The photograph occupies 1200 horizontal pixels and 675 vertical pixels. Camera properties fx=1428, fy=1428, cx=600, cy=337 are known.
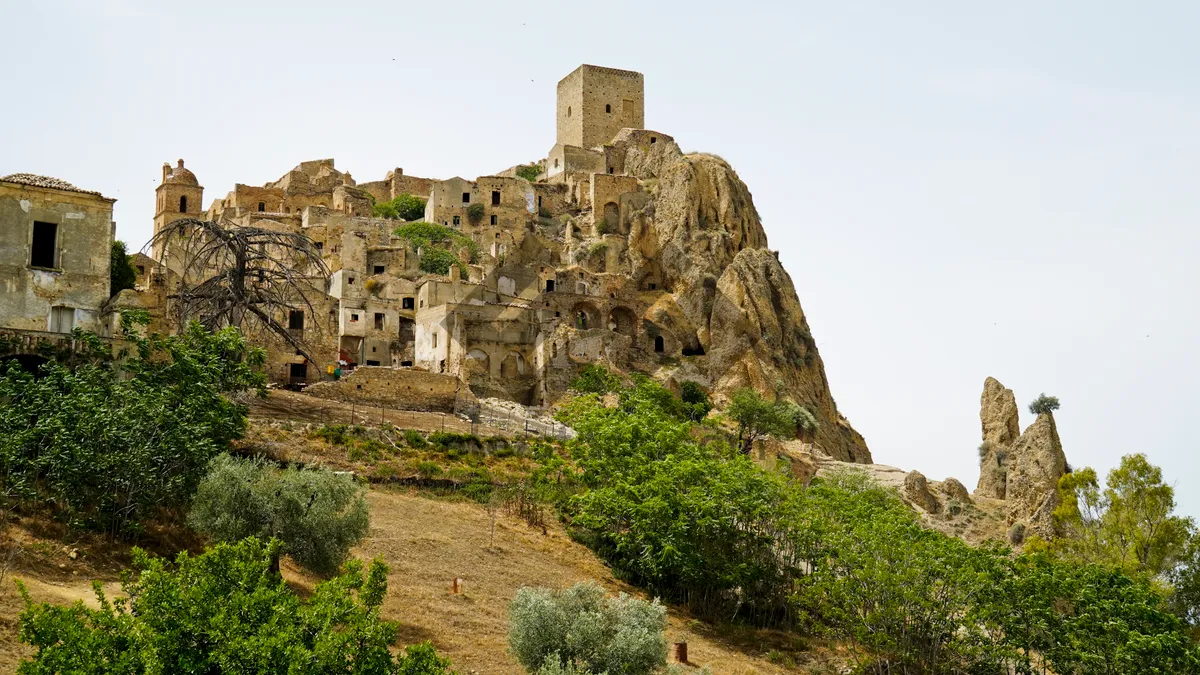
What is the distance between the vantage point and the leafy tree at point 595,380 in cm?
5988

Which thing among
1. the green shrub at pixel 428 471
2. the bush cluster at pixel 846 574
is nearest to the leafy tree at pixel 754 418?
the bush cluster at pixel 846 574

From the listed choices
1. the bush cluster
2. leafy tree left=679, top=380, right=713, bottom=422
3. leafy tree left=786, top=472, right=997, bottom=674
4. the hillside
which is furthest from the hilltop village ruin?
leafy tree left=786, top=472, right=997, bottom=674

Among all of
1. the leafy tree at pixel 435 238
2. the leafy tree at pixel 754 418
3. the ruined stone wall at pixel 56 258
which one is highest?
the leafy tree at pixel 435 238

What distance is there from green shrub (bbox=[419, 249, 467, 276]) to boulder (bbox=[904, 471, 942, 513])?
25.1 m

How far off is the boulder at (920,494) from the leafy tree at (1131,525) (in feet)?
47.2

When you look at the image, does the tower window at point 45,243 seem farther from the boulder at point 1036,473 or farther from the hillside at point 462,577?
the boulder at point 1036,473

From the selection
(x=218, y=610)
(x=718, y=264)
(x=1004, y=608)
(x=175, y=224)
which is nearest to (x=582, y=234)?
(x=718, y=264)

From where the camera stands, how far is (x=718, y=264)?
7731 cm

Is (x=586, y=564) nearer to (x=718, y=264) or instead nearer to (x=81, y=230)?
(x=81, y=230)

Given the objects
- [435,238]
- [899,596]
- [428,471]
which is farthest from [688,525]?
[435,238]

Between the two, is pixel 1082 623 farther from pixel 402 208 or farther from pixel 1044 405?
pixel 402 208

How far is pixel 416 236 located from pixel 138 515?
165 feet

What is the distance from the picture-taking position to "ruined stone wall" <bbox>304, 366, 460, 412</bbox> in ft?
159

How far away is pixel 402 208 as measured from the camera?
8594cm
